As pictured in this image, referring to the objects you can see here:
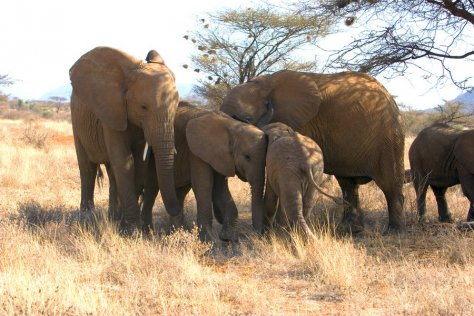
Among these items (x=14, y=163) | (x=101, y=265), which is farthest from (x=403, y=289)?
(x=14, y=163)

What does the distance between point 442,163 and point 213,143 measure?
390cm

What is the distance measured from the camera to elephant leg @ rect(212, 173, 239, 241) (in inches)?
318

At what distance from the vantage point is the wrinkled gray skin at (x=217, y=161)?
7664mm

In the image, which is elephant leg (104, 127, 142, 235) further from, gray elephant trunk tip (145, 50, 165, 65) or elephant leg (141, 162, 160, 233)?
gray elephant trunk tip (145, 50, 165, 65)

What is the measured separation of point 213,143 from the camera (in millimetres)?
7883

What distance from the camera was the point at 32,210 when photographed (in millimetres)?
9617

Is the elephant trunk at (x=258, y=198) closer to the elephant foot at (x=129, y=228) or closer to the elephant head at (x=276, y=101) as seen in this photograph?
the elephant head at (x=276, y=101)

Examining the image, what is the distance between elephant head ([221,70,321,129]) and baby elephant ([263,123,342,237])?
3.25ft

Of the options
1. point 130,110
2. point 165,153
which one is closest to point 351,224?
point 165,153

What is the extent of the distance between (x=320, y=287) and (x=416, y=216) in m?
4.06

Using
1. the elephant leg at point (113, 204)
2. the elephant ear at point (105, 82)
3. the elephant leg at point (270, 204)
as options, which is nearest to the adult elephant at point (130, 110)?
the elephant ear at point (105, 82)

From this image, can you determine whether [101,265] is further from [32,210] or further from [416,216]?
[416,216]

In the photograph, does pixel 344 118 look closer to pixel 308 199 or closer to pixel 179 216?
pixel 308 199

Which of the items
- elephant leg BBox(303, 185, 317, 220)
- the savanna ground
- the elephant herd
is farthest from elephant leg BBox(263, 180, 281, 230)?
elephant leg BBox(303, 185, 317, 220)
